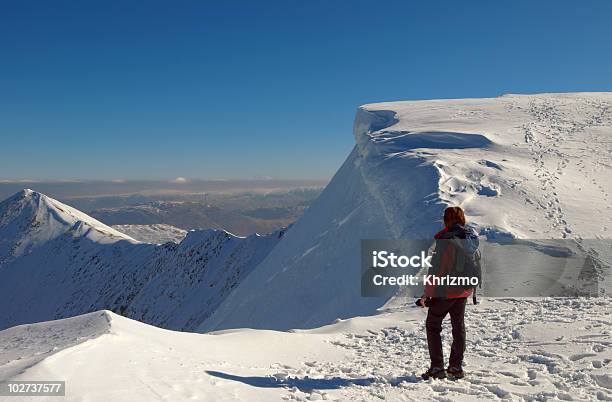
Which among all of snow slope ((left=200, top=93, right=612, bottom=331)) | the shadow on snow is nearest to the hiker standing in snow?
the shadow on snow

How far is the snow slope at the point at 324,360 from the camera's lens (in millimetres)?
4453

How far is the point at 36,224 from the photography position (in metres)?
100

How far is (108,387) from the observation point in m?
4.12

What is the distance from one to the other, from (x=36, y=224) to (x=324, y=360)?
112904 millimetres

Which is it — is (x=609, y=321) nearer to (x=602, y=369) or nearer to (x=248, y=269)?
(x=602, y=369)

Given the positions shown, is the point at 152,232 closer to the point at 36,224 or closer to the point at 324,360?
the point at 36,224

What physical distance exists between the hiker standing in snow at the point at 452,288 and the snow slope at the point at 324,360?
0.24 m

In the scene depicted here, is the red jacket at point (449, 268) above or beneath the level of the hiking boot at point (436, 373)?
above

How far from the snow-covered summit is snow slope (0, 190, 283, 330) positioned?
23cm

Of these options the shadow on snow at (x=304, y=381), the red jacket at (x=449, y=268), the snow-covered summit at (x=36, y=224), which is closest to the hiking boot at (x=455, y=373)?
the shadow on snow at (x=304, y=381)

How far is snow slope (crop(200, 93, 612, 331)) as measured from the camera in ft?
39.6

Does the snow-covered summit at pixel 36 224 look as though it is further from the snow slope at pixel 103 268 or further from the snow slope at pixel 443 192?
the snow slope at pixel 443 192

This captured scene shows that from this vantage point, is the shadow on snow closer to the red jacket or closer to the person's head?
the red jacket

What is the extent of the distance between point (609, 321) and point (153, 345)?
21.9 feet
